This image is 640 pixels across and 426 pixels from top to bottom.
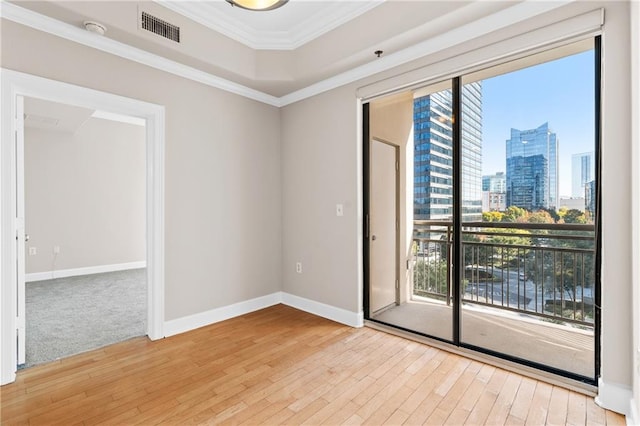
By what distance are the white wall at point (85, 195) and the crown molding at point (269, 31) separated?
4.11 m

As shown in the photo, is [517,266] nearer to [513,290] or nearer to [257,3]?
[513,290]

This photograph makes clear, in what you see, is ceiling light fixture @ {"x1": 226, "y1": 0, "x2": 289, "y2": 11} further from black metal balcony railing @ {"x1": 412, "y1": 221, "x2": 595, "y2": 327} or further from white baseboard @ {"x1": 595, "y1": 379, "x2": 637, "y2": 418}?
white baseboard @ {"x1": 595, "y1": 379, "x2": 637, "y2": 418}

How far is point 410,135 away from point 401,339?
6.98 feet

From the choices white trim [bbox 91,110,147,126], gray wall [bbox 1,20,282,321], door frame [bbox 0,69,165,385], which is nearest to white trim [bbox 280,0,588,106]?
gray wall [bbox 1,20,282,321]

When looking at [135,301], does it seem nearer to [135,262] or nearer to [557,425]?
[135,262]

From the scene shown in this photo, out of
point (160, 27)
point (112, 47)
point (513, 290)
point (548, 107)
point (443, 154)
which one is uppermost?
point (160, 27)

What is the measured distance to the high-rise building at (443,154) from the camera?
2.87 metres

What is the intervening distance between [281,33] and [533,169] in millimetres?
2782

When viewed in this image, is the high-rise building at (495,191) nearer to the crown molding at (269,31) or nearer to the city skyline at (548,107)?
the city skyline at (548,107)

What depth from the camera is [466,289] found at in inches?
142

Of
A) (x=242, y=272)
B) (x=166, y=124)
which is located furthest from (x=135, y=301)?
(x=166, y=124)

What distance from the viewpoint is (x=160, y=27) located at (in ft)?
8.88

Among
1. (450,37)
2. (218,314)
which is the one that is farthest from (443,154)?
(218,314)

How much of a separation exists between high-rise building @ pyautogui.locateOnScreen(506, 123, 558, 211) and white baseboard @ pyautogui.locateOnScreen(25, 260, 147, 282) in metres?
5.83
